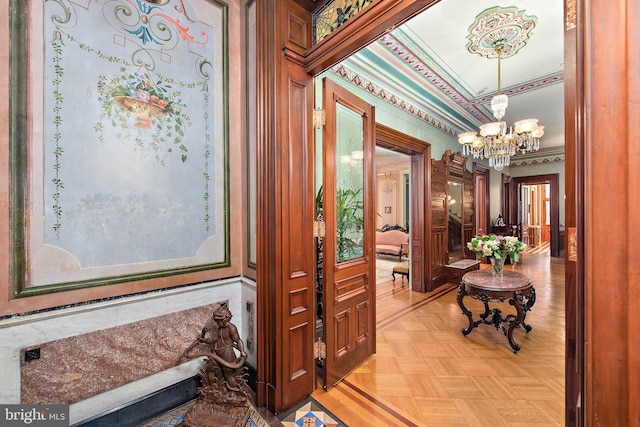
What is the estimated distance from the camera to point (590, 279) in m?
0.66

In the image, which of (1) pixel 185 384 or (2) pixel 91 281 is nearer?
(2) pixel 91 281

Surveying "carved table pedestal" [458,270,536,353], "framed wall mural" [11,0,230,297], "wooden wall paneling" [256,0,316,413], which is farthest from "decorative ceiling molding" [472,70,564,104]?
"framed wall mural" [11,0,230,297]

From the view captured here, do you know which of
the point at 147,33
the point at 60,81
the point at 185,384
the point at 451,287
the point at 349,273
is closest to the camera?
the point at 60,81

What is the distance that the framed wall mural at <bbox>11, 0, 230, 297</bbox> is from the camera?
133 cm

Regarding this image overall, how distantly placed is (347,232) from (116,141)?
178 centimetres

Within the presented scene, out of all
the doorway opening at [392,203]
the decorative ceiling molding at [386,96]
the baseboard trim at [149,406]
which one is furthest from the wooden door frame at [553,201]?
the baseboard trim at [149,406]

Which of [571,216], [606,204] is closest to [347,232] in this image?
[571,216]

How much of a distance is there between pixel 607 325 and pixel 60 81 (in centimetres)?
246

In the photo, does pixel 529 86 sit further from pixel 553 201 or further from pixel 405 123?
pixel 553 201

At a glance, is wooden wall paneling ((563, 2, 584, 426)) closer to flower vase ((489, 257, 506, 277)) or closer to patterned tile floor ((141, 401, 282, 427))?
patterned tile floor ((141, 401, 282, 427))

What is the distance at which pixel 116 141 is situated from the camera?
5.12 ft

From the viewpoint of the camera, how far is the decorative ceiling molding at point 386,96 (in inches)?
123

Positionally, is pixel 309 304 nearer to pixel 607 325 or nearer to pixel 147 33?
pixel 607 325

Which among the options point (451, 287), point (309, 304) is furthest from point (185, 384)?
point (451, 287)
